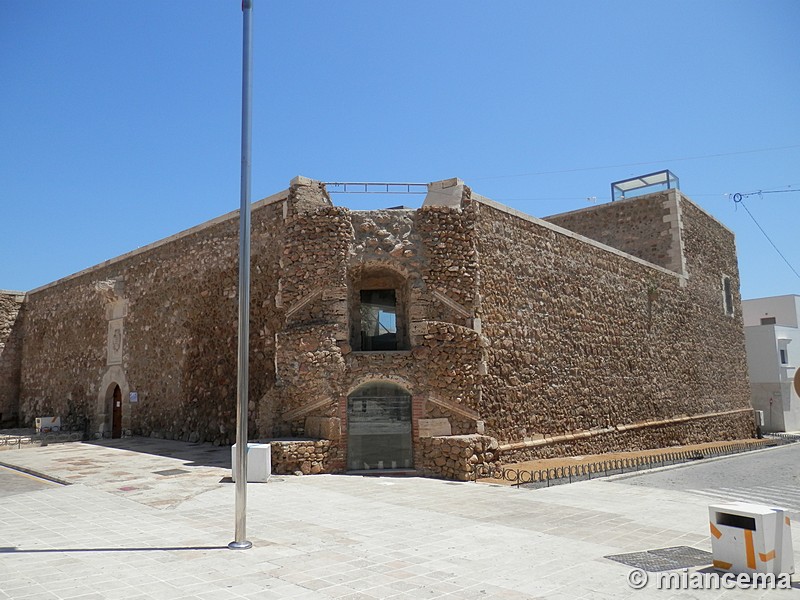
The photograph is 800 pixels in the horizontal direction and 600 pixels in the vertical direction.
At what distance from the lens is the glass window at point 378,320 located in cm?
1374

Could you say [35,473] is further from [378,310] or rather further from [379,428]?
[378,310]

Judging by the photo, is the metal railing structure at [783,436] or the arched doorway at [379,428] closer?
the arched doorway at [379,428]

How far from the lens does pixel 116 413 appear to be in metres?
20.0

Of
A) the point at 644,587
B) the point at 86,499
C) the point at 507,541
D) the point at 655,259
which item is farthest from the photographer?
the point at 655,259

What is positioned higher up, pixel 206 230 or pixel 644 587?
pixel 206 230

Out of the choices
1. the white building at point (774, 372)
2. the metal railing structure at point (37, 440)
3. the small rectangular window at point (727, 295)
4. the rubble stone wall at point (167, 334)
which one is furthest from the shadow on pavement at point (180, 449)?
the white building at point (774, 372)

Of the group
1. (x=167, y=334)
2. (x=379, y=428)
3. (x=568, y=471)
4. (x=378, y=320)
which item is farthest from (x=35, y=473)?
(x=568, y=471)

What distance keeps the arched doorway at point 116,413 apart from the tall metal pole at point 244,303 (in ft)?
49.5

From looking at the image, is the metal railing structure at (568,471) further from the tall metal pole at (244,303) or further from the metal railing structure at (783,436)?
the metal railing structure at (783,436)

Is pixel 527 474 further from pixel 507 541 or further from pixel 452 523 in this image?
pixel 507 541

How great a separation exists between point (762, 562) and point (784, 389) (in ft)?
107

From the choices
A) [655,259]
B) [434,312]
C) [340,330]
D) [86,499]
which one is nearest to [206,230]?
[340,330]

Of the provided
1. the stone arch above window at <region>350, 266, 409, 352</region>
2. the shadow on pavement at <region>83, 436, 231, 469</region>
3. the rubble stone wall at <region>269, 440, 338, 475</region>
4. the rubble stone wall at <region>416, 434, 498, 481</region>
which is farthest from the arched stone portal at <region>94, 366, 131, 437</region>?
the rubble stone wall at <region>416, 434, 498, 481</region>

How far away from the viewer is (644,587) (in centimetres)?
495
